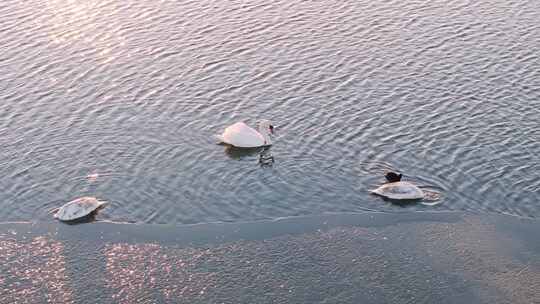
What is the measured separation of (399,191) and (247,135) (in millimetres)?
5224

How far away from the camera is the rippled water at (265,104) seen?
22.4 metres

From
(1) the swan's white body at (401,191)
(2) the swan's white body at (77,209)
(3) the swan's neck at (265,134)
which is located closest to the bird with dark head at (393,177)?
(1) the swan's white body at (401,191)

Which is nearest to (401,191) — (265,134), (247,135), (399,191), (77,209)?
(399,191)

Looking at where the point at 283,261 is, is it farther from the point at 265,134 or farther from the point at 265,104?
the point at 265,104

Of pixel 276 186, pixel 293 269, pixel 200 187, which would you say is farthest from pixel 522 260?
pixel 200 187

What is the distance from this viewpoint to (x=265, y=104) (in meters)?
27.3

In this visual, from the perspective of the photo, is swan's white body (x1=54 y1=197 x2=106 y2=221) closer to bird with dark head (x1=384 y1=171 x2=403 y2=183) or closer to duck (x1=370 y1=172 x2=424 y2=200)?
duck (x1=370 y1=172 x2=424 y2=200)

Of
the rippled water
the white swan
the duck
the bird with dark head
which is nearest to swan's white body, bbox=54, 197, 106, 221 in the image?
the rippled water

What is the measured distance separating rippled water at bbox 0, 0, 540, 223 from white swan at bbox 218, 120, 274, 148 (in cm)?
33

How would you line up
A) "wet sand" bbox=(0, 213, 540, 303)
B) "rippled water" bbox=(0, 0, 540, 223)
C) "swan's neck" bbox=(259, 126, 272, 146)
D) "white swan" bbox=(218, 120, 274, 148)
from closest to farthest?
"wet sand" bbox=(0, 213, 540, 303), "rippled water" bbox=(0, 0, 540, 223), "white swan" bbox=(218, 120, 274, 148), "swan's neck" bbox=(259, 126, 272, 146)

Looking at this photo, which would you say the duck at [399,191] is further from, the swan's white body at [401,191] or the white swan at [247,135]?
the white swan at [247,135]

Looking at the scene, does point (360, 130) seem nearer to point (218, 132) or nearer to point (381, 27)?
point (218, 132)

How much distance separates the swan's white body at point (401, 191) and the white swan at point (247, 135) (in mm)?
4440

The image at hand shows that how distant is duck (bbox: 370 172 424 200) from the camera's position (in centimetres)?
2148
